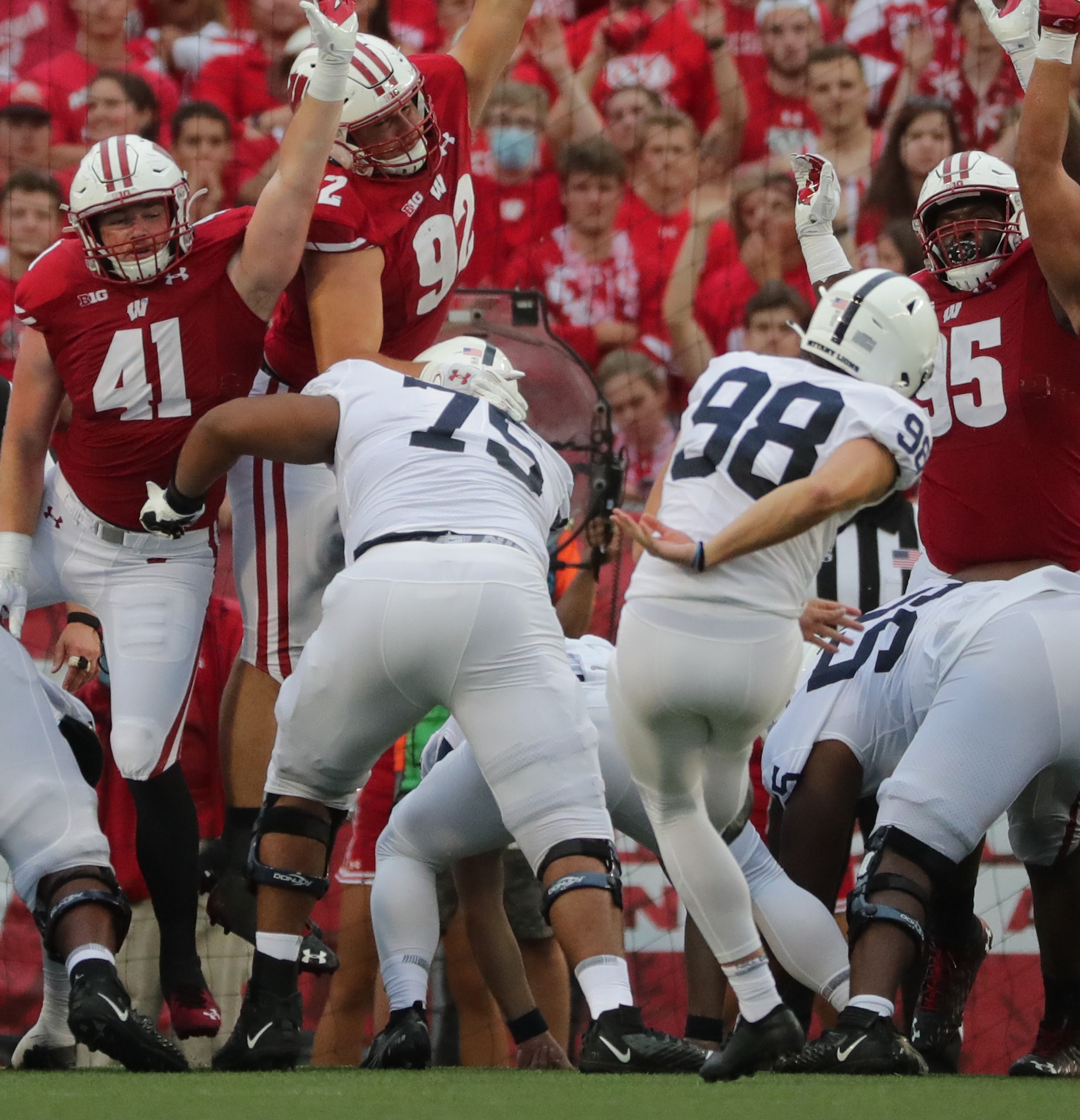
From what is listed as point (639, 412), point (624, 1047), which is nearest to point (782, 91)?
point (639, 412)

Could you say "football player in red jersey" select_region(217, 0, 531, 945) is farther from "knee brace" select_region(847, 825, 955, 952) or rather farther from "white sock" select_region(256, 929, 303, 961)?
"knee brace" select_region(847, 825, 955, 952)

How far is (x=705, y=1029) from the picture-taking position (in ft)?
13.5

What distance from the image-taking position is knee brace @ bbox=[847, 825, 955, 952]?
11.4 feet

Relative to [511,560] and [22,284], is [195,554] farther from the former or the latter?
[511,560]

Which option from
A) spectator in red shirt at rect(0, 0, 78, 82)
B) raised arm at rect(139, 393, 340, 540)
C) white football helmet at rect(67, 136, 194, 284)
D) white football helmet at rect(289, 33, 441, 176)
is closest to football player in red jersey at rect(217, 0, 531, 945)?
white football helmet at rect(289, 33, 441, 176)

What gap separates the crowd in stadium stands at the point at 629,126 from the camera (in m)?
6.55

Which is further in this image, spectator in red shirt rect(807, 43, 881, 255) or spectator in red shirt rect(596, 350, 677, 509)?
spectator in red shirt rect(807, 43, 881, 255)

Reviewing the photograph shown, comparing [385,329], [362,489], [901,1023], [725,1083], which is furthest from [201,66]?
[725,1083]

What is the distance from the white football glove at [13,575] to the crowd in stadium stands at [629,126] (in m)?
2.40

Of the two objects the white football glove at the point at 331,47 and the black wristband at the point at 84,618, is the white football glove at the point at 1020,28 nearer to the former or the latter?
the white football glove at the point at 331,47

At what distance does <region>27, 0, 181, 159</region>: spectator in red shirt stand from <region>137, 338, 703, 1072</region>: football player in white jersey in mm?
3474

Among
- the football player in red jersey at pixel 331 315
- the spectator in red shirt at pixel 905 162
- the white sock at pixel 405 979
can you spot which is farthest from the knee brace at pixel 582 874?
the spectator in red shirt at pixel 905 162

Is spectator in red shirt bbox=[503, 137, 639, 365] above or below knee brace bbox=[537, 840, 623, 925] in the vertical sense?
above

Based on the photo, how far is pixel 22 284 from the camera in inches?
163
